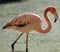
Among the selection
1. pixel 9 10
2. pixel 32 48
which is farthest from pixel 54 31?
pixel 9 10

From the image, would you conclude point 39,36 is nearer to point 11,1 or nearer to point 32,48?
point 32,48

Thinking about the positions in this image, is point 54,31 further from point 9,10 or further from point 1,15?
point 9,10

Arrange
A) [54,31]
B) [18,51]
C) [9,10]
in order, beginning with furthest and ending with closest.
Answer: [9,10]
[54,31]
[18,51]

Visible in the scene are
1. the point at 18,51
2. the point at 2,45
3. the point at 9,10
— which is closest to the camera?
the point at 18,51

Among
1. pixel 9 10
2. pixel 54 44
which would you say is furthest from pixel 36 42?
pixel 9 10

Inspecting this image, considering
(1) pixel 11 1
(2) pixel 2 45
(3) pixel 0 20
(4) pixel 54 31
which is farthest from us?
(1) pixel 11 1

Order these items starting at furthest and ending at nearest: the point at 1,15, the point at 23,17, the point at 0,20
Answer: the point at 1,15
the point at 0,20
the point at 23,17

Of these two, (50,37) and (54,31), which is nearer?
(50,37)

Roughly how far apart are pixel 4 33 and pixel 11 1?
8.81m

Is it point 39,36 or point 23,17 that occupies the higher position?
point 23,17

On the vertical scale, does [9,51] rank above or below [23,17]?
below

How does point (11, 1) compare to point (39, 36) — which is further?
point (11, 1)

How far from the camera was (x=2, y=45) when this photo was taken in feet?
23.8

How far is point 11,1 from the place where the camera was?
1723cm
